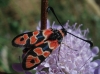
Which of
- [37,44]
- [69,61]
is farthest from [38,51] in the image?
[69,61]

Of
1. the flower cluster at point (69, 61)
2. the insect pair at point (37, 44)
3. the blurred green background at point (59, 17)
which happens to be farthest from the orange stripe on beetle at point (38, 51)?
the blurred green background at point (59, 17)

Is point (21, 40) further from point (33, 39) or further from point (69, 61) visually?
point (69, 61)

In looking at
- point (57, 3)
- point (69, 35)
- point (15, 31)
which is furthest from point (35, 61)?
point (57, 3)

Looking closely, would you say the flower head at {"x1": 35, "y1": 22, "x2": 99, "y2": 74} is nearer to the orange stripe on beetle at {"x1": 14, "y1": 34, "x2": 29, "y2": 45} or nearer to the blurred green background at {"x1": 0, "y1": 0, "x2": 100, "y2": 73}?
the orange stripe on beetle at {"x1": 14, "y1": 34, "x2": 29, "y2": 45}

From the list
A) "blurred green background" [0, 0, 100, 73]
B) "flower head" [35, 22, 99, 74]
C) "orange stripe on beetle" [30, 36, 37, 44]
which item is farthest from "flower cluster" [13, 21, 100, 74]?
"blurred green background" [0, 0, 100, 73]

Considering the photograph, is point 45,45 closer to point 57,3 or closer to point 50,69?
point 50,69
